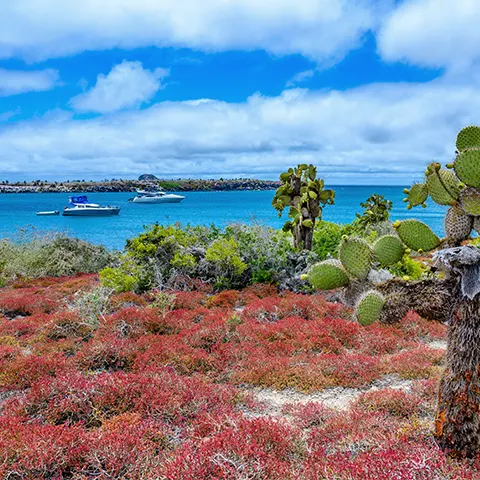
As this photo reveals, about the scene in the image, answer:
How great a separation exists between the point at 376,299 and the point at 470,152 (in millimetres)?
1639

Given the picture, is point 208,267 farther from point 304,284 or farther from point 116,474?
point 116,474

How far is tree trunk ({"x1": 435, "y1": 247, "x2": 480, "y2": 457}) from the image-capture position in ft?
13.4

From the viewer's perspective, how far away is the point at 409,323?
10.9m

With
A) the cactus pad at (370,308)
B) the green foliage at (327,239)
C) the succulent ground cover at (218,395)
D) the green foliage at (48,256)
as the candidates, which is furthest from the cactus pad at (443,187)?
the green foliage at (48,256)

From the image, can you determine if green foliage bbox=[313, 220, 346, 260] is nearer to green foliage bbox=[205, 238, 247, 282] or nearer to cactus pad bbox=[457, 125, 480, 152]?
green foliage bbox=[205, 238, 247, 282]

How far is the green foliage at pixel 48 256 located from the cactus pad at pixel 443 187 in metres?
18.4

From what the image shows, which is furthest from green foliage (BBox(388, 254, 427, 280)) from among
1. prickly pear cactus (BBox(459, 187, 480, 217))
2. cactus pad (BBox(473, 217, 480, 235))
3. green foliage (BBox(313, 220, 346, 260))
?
prickly pear cactus (BBox(459, 187, 480, 217))

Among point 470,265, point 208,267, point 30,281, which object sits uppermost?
point 470,265

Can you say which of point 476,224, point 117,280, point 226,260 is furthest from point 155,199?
point 476,224

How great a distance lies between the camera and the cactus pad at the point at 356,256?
450 cm

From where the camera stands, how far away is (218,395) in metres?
6.64

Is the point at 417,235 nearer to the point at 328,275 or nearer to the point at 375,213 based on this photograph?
the point at 328,275

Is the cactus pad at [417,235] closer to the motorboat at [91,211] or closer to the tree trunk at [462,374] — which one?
the tree trunk at [462,374]

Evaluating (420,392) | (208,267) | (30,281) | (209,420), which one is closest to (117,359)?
(209,420)
